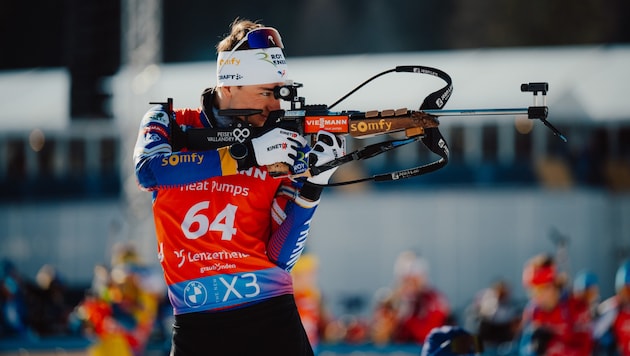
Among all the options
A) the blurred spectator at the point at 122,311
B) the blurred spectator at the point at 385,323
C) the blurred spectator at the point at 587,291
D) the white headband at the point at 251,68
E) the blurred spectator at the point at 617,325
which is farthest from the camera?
the blurred spectator at the point at 385,323

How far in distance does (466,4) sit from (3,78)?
947 cm

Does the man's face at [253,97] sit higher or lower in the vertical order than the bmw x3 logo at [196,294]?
higher

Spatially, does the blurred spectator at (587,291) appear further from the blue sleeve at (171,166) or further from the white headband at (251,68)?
the blue sleeve at (171,166)

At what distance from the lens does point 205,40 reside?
61.2ft

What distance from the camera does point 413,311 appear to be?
11914mm

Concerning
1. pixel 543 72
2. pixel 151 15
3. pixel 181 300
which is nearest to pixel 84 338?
pixel 151 15

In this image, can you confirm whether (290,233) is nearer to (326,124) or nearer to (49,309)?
(326,124)

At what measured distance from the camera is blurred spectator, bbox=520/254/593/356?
9.83 metres

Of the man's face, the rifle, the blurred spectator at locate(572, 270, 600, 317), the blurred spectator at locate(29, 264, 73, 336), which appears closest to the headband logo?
the rifle

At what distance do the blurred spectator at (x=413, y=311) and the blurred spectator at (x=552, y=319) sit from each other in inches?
57.4

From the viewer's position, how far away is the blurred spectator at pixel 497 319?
13180 millimetres

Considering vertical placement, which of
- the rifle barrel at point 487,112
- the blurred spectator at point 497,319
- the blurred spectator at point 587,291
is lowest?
the blurred spectator at point 497,319

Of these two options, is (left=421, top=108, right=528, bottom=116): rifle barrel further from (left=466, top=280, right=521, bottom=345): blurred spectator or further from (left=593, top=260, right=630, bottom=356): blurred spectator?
(left=466, top=280, right=521, bottom=345): blurred spectator

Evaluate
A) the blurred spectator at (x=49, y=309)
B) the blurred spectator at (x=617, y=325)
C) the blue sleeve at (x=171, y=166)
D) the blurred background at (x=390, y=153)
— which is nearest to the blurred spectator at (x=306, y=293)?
the blurred spectator at (x=617, y=325)
